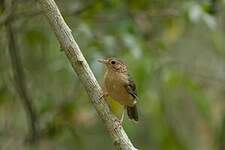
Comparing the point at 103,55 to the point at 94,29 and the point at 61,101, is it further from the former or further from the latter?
the point at 61,101

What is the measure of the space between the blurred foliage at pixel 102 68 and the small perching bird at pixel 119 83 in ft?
1.04

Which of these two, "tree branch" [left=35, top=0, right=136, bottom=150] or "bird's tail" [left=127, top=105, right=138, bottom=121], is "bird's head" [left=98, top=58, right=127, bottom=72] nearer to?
"bird's tail" [left=127, top=105, right=138, bottom=121]

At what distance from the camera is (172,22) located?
19.9ft

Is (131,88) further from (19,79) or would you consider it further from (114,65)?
(19,79)

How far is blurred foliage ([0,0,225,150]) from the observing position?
5.10 meters

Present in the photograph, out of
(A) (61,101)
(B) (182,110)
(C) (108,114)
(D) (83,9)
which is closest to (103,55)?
(D) (83,9)

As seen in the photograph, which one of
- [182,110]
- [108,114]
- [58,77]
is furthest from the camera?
[182,110]

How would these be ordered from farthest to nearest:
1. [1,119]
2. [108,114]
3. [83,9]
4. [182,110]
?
1. [182,110]
2. [1,119]
3. [83,9]
4. [108,114]

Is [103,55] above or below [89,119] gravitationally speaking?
above

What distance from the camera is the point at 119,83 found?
4.38m

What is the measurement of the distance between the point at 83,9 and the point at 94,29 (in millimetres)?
413

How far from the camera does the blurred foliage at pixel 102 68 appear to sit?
5.10 meters

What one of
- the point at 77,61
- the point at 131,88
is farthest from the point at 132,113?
the point at 77,61

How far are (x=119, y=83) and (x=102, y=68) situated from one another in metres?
0.85
